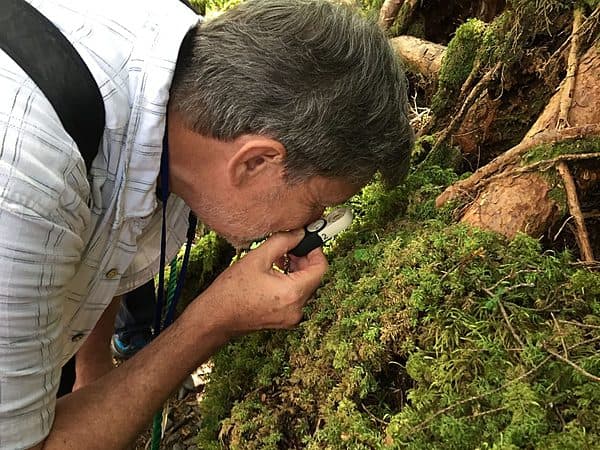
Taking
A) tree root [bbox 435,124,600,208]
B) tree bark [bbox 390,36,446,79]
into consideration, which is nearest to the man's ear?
tree root [bbox 435,124,600,208]

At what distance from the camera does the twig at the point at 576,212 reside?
5.61 ft

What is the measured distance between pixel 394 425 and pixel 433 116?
141cm

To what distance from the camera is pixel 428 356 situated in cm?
151

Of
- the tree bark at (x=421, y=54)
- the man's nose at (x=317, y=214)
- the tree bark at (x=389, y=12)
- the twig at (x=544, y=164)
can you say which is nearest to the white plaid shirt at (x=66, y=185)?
the man's nose at (x=317, y=214)

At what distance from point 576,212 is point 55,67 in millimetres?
1408

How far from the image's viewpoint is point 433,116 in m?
2.44

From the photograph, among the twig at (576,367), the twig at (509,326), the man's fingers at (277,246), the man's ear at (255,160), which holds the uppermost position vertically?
the man's ear at (255,160)

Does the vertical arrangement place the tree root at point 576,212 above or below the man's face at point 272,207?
above

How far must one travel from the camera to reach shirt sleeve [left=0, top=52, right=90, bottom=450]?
1339mm

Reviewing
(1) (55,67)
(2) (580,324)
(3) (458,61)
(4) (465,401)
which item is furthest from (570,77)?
(1) (55,67)

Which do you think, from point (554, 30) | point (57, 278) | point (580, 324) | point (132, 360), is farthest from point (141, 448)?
point (554, 30)

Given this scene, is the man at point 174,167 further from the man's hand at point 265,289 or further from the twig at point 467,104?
the twig at point 467,104

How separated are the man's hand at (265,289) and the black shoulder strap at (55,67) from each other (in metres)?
0.63

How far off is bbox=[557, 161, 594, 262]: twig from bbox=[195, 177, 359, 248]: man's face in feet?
1.97
